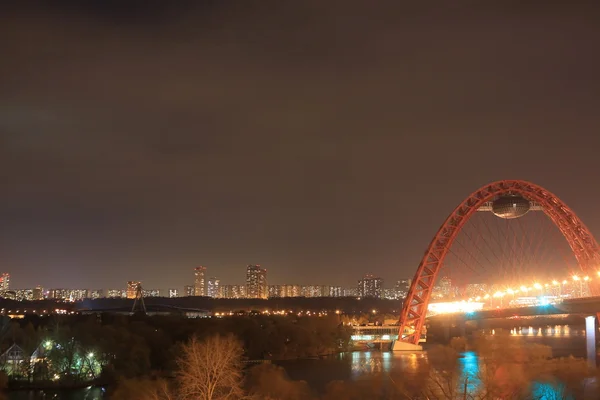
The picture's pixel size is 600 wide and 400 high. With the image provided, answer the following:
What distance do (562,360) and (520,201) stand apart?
416 inches

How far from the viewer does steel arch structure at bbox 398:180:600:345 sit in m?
49.7

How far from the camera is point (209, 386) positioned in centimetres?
2058

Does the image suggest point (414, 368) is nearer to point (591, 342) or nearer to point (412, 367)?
point (412, 367)

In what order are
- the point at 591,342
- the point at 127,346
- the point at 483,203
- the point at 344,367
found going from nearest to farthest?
the point at 591,342 < the point at 127,346 < the point at 344,367 < the point at 483,203

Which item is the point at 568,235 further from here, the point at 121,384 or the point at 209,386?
the point at 209,386

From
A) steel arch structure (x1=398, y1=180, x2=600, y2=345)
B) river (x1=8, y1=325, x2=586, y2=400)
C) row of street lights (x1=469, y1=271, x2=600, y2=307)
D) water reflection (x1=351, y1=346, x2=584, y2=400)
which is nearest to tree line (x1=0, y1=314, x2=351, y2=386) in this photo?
river (x1=8, y1=325, x2=586, y2=400)

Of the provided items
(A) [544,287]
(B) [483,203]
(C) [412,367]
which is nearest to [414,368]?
(C) [412,367]

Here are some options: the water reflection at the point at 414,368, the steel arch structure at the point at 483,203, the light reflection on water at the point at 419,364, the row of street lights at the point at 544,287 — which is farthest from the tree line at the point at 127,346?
the row of street lights at the point at 544,287

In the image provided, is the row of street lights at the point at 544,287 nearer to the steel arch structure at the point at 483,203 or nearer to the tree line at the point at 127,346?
the steel arch structure at the point at 483,203

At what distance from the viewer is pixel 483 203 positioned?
51438 mm

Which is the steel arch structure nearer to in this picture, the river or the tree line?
the river

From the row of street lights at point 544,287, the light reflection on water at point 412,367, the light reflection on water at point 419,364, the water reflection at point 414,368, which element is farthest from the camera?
the row of street lights at point 544,287

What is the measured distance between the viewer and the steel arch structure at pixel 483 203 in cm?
4966

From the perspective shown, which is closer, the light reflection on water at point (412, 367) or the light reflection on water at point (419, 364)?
the light reflection on water at point (412, 367)
